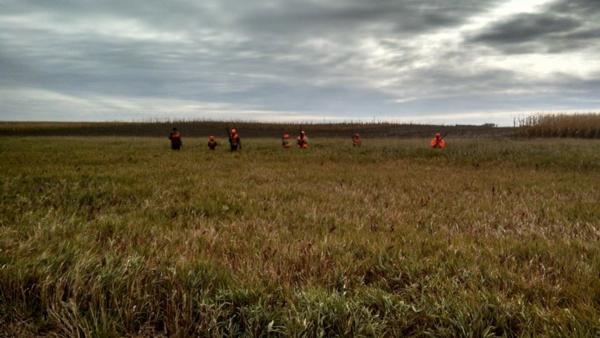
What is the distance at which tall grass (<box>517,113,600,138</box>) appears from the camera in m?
30.9

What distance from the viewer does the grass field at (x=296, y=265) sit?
7.50 feet

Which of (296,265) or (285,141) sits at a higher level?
(285,141)

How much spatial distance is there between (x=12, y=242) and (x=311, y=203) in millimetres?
3948

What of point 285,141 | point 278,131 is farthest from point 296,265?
point 278,131

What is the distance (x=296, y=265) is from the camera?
3158mm

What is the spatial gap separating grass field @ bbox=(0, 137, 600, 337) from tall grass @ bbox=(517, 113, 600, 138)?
31507 mm

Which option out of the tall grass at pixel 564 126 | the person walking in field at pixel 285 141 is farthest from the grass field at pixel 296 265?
the tall grass at pixel 564 126

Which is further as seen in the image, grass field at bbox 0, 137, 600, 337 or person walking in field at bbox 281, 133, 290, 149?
person walking in field at bbox 281, 133, 290, 149

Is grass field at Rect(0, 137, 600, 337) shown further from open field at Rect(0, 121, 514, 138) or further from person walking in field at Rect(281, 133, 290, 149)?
open field at Rect(0, 121, 514, 138)

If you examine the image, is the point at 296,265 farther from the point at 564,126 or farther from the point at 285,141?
the point at 564,126

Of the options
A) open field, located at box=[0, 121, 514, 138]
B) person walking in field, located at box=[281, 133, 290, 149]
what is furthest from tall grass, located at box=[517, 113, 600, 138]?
person walking in field, located at box=[281, 133, 290, 149]

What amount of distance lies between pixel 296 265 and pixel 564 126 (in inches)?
1490

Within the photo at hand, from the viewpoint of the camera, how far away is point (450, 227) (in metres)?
4.61

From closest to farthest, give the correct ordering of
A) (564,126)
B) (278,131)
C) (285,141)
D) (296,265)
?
(296,265) < (285,141) < (564,126) < (278,131)
